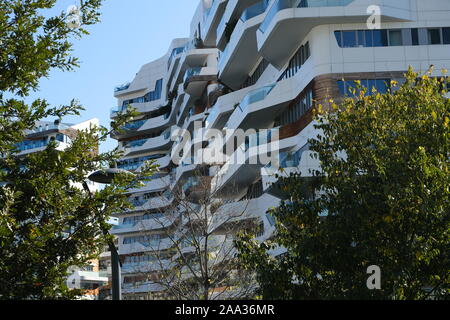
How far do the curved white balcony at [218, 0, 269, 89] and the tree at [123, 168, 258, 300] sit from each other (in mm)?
6486

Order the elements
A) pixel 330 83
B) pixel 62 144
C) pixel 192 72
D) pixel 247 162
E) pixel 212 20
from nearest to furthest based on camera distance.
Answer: pixel 330 83 → pixel 247 162 → pixel 212 20 → pixel 192 72 → pixel 62 144

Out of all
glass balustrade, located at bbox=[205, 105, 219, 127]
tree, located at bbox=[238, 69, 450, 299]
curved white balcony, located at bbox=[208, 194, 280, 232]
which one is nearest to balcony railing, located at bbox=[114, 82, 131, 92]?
glass balustrade, located at bbox=[205, 105, 219, 127]

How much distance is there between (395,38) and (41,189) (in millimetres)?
26781

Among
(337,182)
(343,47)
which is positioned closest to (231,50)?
(343,47)

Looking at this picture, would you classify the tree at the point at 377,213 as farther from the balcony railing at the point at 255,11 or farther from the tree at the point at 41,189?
the balcony railing at the point at 255,11

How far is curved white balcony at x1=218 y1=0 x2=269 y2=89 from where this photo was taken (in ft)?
129

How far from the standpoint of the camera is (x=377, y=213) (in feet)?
45.7

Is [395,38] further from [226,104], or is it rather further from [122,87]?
[122,87]

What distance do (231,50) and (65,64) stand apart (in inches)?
1307

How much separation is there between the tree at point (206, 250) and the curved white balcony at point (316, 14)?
7.97 meters

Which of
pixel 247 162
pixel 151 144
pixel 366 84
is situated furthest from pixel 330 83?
pixel 151 144

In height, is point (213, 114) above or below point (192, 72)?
below

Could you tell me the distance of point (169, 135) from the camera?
82.2 metres
